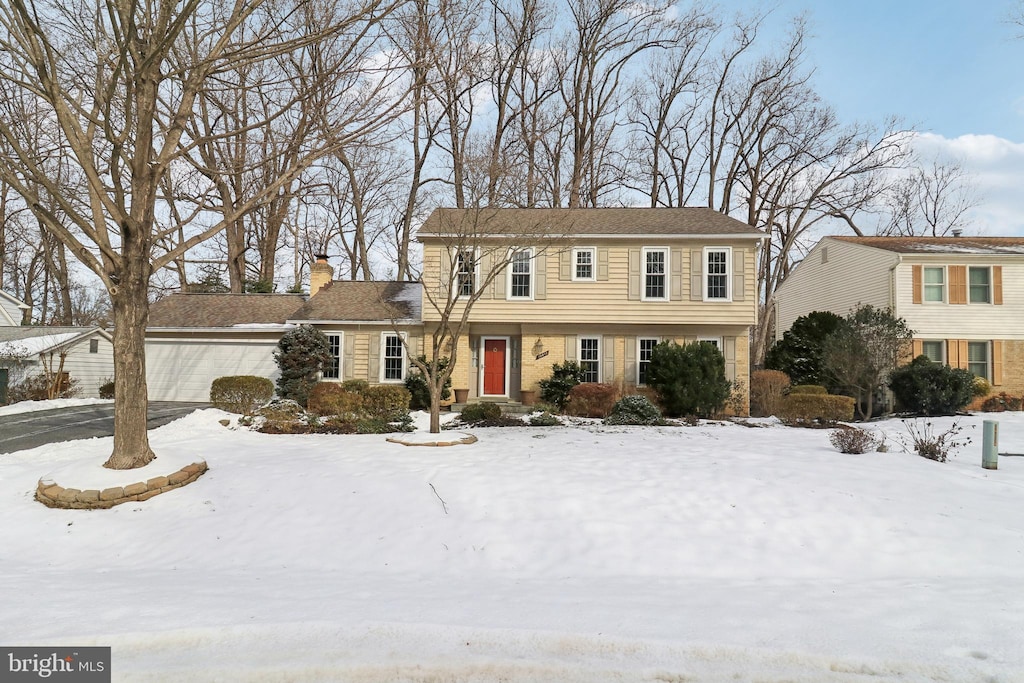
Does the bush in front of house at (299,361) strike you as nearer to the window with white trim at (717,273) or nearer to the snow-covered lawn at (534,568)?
the snow-covered lawn at (534,568)

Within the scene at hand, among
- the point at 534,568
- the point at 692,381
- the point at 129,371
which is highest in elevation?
the point at 129,371

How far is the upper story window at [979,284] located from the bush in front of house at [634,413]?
554 inches

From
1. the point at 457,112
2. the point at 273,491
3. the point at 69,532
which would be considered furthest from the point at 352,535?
the point at 457,112

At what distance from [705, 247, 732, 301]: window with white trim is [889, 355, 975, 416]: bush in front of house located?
523cm

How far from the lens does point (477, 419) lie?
41.8 ft

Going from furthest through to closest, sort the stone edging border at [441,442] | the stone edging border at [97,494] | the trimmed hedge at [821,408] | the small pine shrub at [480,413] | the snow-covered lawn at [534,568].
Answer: the trimmed hedge at [821,408] → the small pine shrub at [480,413] → the stone edging border at [441,442] → the stone edging border at [97,494] → the snow-covered lawn at [534,568]

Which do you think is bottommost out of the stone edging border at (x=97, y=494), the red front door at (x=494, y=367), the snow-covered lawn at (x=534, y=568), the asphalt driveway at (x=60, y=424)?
the snow-covered lawn at (x=534, y=568)

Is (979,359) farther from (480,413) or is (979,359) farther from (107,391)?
(107,391)

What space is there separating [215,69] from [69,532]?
6.24 metres

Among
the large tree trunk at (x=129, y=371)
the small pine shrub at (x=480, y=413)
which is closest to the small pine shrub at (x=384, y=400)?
the small pine shrub at (x=480, y=413)

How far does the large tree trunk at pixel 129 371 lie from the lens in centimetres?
671

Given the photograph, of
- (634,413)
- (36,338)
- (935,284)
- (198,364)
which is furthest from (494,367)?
(935,284)

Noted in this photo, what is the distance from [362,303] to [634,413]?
10.0 metres

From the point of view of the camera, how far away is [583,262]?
16438 millimetres
